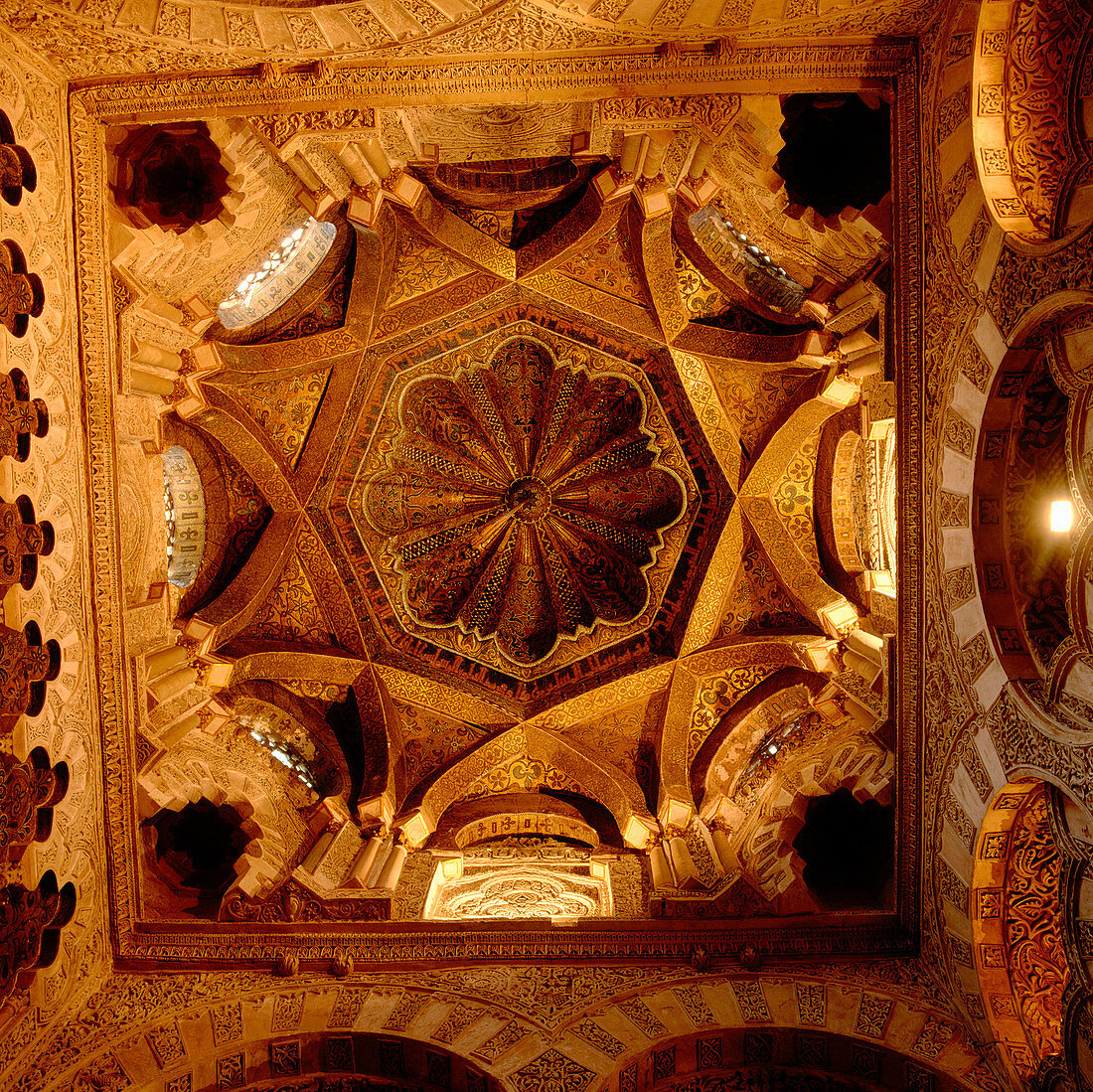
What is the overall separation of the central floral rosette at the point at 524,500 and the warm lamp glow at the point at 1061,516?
16.2ft

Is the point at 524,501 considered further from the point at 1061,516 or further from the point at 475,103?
the point at 1061,516

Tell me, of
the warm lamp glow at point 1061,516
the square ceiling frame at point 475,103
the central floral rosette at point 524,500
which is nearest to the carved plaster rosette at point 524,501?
the central floral rosette at point 524,500

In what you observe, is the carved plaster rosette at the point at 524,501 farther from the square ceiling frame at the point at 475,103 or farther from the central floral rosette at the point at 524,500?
the square ceiling frame at the point at 475,103

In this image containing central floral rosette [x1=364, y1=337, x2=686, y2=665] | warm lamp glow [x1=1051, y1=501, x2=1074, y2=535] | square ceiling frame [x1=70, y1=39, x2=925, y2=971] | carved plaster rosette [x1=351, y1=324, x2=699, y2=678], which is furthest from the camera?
central floral rosette [x1=364, y1=337, x2=686, y2=665]

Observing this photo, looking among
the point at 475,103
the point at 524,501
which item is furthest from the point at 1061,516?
the point at 524,501

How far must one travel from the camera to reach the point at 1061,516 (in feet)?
20.8

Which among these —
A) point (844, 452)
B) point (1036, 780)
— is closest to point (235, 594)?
point (844, 452)

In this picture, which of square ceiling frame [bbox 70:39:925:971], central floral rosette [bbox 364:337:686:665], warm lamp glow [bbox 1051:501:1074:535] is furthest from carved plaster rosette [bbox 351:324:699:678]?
warm lamp glow [bbox 1051:501:1074:535]

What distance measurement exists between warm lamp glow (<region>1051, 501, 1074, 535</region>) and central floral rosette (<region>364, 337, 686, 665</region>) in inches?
195

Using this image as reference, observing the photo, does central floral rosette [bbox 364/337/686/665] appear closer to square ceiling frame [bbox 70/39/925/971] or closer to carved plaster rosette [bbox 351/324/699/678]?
carved plaster rosette [bbox 351/324/699/678]

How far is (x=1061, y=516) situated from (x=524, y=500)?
6871 mm

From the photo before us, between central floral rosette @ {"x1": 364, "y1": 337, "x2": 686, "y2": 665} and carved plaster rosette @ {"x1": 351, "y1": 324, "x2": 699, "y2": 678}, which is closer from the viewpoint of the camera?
carved plaster rosette @ {"x1": 351, "y1": 324, "x2": 699, "y2": 678}

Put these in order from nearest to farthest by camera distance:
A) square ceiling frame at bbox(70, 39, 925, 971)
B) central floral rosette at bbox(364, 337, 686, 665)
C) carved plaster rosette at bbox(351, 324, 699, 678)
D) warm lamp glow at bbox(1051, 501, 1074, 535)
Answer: warm lamp glow at bbox(1051, 501, 1074, 535)
square ceiling frame at bbox(70, 39, 925, 971)
carved plaster rosette at bbox(351, 324, 699, 678)
central floral rosette at bbox(364, 337, 686, 665)

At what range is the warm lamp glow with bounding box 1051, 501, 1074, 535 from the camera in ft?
20.5
